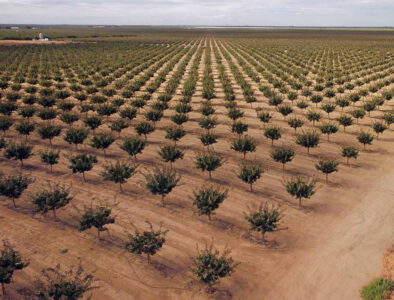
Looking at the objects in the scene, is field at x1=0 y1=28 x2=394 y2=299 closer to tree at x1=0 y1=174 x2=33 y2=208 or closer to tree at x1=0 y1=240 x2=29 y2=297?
tree at x1=0 y1=240 x2=29 y2=297

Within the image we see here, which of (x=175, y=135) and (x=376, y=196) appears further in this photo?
(x=175, y=135)

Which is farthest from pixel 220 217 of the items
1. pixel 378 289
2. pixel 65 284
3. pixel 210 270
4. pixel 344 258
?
pixel 65 284

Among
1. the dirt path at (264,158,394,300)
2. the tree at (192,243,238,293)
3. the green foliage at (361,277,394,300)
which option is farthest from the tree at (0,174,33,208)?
the green foliage at (361,277,394,300)

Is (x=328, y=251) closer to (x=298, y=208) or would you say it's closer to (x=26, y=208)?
(x=298, y=208)

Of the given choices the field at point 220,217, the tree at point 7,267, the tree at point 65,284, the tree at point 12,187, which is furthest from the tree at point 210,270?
the tree at point 12,187

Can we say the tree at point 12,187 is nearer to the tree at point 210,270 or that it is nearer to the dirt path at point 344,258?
the tree at point 210,270

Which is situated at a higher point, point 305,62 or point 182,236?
point 305,62

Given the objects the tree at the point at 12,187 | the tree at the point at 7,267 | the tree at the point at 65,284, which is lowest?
the tree at the point at 65,284

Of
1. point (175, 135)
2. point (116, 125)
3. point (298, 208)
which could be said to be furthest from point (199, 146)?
point (298, 208)
